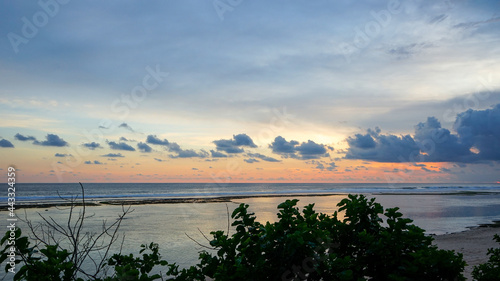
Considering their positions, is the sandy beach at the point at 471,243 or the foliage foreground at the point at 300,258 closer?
the foliage foreground at the point at 300,258

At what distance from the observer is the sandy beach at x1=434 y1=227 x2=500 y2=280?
16016mm

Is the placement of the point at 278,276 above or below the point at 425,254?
below

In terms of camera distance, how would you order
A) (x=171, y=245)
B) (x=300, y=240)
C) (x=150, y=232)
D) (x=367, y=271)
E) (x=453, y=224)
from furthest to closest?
(x=453, y=224)
(x=150, y=232)
(x=171, y=245)
(x=367, y=271)
(x=300, y=240)

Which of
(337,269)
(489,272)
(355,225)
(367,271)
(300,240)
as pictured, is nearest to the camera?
(300,240)

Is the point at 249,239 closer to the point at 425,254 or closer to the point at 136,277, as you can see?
the point at 136,277

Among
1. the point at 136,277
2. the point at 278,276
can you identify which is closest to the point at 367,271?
the point at 278,276

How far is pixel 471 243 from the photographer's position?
19312mm

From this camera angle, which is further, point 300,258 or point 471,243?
point 471,243

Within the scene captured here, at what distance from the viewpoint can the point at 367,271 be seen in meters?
3.23

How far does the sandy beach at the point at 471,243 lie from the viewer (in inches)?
631

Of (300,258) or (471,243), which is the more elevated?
(300,258)

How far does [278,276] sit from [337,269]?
52cm

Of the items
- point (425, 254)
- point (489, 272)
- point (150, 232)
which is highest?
point (425, 254)

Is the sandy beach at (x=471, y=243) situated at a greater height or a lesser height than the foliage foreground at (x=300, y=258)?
lesser
